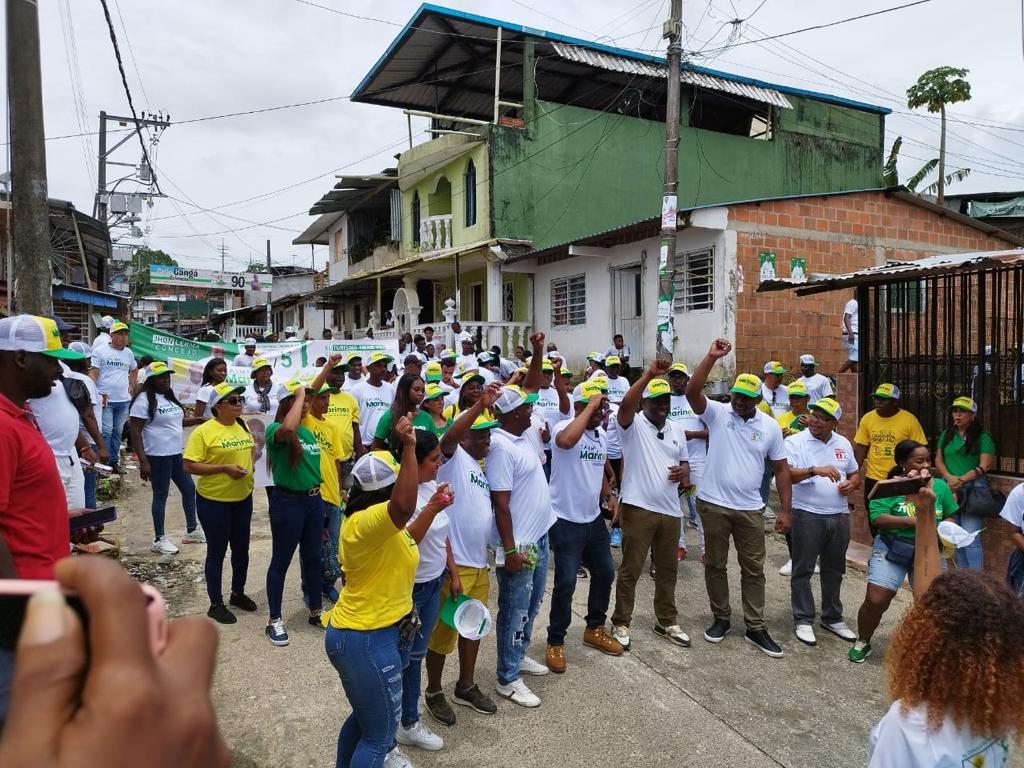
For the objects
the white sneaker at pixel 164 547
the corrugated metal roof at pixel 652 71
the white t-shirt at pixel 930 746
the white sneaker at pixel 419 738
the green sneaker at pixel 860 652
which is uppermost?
the corrugated metal roof at pixel 652 71

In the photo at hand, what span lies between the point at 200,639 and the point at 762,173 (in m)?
Result: 21.8

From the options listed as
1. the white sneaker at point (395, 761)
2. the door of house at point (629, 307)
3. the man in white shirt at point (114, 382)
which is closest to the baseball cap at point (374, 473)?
the white sneaker at point (395, 761)

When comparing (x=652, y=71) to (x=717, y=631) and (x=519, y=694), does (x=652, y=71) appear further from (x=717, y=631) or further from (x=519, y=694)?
(x=519, y=694)

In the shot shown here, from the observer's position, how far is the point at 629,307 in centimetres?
1478

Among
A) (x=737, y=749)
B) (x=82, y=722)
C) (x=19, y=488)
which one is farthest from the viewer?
(x=737, y=749)

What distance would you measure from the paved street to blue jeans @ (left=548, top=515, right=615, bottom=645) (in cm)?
28

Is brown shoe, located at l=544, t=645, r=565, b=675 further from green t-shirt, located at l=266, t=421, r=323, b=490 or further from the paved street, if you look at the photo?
green t-shirt, located at l=266, t=421, r=323, b=490

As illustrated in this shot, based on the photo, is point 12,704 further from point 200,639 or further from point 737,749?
point 737,749

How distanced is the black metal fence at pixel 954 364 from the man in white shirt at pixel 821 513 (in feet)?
6.41

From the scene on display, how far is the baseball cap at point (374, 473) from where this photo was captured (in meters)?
2.87

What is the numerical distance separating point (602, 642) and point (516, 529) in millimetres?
1261

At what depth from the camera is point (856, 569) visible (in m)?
6.76

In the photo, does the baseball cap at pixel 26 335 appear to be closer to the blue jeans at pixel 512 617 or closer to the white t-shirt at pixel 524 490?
the white t-shirt at pixel 524 490

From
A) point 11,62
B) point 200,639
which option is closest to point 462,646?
point 200,639
